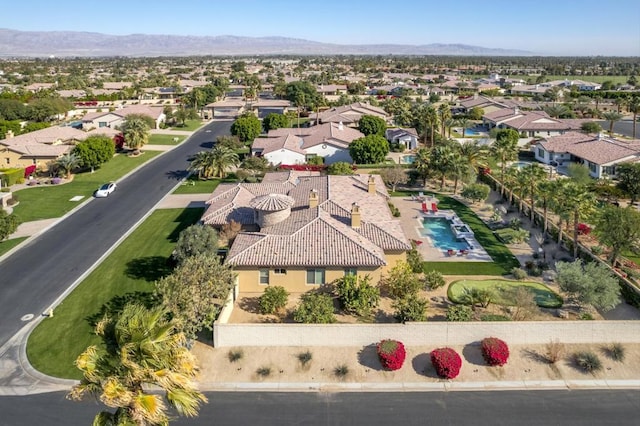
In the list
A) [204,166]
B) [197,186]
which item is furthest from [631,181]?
[204,166]

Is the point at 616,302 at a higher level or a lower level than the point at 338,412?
higher

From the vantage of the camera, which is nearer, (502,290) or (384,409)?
(384,409)

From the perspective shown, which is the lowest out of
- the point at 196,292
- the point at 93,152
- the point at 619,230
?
the point at 196,292

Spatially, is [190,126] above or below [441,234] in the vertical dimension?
above

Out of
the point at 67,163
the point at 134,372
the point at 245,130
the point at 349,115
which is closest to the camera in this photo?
the point at 134,372

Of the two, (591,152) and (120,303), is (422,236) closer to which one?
(120,303)

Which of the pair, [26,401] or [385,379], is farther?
[385,379]

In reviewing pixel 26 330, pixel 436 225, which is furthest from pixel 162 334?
pixel 436 225

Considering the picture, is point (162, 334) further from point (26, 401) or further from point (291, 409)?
point (26, 401)
